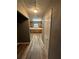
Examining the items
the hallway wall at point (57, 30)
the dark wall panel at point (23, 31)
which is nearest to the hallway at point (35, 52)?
the dark wall panel at point (23, 31)

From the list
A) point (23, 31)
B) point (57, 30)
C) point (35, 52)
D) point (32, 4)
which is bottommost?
point (35, 52)

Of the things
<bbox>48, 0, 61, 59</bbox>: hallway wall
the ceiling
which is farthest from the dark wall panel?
<bbox>48, 0, 61, 59</bbox>: hallway wall

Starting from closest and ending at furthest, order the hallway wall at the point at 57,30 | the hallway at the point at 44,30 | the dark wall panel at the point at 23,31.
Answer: the hallway wall at the point at 57,30 < the hallway at the point at 44,30 < the dark wall panel at the point at 23,31

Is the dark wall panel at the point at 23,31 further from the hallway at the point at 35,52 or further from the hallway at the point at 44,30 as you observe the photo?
the hallway at the point at 35,52

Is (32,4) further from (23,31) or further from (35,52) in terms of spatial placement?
(23,31)

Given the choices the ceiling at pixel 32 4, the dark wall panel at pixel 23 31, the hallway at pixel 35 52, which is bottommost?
the hallway at pixel 35 52

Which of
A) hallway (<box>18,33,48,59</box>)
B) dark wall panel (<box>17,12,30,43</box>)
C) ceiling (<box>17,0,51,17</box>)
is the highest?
ceiling (<box>17,0,51,17</box>)

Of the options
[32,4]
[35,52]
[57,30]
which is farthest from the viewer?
[35,52]

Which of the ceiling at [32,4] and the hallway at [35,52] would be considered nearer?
the ceiling at [32,4]

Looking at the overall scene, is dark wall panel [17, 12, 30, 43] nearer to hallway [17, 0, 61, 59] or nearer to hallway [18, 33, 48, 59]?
hallway [17, 0, 61, 59]

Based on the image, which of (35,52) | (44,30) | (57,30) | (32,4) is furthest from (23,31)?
(57,30)
